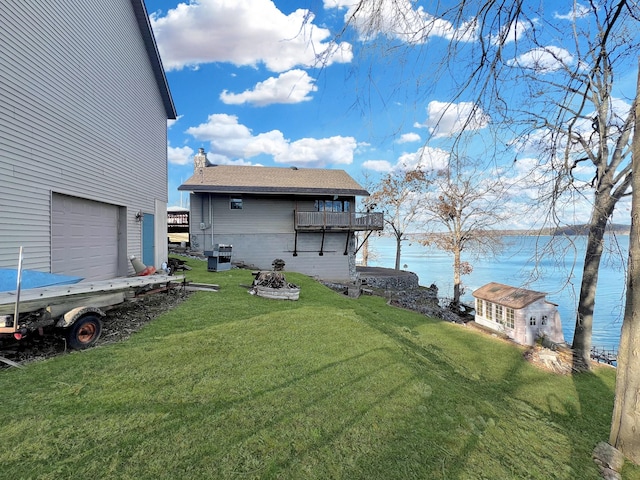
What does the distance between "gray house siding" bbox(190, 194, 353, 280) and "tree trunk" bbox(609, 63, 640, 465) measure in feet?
52.1

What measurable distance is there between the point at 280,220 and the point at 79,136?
11460 millimetres

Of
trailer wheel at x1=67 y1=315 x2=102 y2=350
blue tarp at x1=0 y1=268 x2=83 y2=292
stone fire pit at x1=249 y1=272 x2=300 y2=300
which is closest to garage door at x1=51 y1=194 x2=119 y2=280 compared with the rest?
blue tarp at x1=0 y1=268 x2=83 y2=292

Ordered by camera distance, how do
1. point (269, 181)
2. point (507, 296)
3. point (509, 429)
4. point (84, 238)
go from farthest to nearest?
point (269, 181), point (507, 296), point (84, 238), point (509, 429)

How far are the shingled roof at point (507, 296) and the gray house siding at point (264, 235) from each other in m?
7.64

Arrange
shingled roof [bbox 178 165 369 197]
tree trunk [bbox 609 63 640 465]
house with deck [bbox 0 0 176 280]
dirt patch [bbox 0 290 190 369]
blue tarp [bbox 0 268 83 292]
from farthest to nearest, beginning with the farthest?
1. shingled roof [bbox 178 165 369 197]
2. house with deck [bbox 0 0 176 280]
3. blue tarp [bbox 0 268 83 292]
4. dirt patch [bbox 0 290 190 369]
5. tree trunk [bbox 609 63 640 465]

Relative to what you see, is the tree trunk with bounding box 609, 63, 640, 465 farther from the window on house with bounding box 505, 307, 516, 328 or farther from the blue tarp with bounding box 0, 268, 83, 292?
the window on house with bounding box 505, 307, 516, 328

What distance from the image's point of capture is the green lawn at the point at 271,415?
2.46 metres

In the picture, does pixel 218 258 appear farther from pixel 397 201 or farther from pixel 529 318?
pixel 397 201

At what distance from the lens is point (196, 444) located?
261 cm

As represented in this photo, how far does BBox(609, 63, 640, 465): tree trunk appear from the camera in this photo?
2.75 m

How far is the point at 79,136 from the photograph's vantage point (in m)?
7.30

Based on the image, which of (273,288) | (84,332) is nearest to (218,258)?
(273,288)

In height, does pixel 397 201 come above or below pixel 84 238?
above

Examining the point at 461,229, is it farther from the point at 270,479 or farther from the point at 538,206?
the point at 270,479
